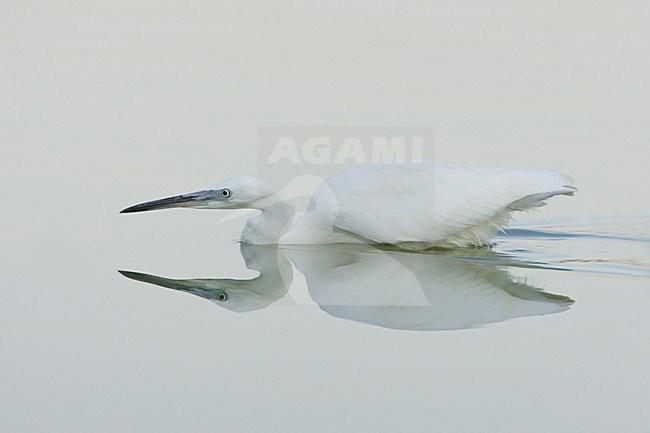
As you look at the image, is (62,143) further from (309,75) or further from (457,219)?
(457,219)

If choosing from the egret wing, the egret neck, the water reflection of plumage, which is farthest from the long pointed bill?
the egret wing

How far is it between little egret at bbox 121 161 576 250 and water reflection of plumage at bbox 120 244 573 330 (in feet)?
0.48

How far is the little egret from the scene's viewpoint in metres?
9.45

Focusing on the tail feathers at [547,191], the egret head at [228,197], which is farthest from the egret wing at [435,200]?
the egret head at [228,197]

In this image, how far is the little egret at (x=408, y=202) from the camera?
945cm

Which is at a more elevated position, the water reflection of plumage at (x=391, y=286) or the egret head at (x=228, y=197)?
the egret head at (x=228, y=197)

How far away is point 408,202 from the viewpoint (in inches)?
375

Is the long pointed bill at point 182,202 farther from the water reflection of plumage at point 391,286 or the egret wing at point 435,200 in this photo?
the egret wing at point 435,200

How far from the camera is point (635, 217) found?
1059 centimetres

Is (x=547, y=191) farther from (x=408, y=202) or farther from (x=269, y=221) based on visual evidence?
(x=269, y=221)

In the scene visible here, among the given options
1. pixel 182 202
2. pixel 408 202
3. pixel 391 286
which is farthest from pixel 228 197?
pixel 391 286

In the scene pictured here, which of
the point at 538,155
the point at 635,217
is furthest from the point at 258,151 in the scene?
the point at 635,217

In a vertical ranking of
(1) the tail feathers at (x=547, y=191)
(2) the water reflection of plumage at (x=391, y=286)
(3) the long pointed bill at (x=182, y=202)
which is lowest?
(2) the water reflection of plumage at (x=391, y=286)

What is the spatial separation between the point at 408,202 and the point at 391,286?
1.44m
